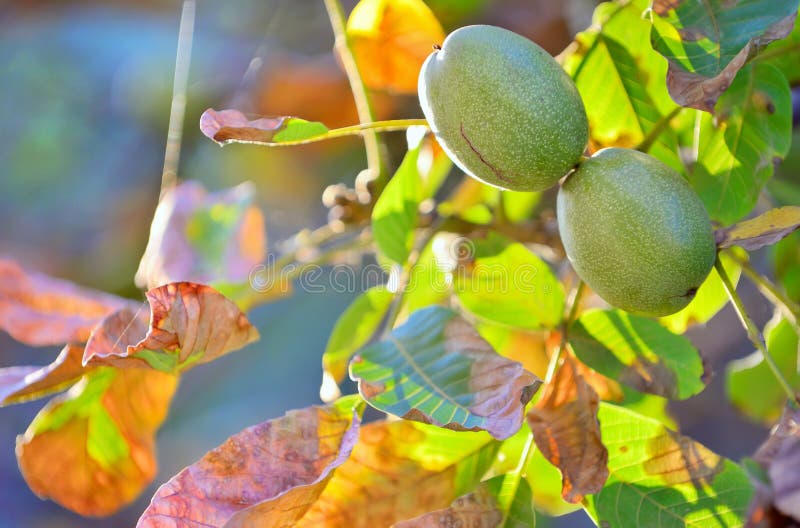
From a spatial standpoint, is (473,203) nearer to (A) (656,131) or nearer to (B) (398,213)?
(B) (398,213)

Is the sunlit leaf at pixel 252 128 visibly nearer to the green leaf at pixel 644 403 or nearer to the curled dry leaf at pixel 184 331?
the curled dry leaf at pixel 184 331

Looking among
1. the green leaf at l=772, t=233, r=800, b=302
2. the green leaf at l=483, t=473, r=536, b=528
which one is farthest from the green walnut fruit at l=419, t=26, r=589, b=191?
the green leaf at l=772, t=233, r=800, b=302

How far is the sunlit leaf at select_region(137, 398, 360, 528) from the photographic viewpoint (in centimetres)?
58

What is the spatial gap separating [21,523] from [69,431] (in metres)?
1.50

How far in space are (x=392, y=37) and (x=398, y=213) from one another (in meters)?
0.29

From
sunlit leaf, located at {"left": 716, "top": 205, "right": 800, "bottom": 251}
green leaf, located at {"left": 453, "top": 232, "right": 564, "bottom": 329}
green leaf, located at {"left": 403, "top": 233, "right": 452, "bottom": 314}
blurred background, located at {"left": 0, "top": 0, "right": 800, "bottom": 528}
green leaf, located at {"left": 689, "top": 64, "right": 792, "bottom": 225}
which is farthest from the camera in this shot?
blurred background, located at {"left": 0, "top": 0, "right": 800, "bottom": 528}

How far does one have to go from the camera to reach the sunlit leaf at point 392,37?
978mm

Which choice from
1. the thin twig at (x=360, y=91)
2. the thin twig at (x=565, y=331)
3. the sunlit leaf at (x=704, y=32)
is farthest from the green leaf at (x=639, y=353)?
the thin twig at (x=360, y=91)

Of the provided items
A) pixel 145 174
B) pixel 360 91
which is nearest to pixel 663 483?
pixel 360 91

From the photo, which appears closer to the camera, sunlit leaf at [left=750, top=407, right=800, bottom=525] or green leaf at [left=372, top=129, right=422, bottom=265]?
sunlit leaf at [left=750, top=407, right=800, bottom=525]

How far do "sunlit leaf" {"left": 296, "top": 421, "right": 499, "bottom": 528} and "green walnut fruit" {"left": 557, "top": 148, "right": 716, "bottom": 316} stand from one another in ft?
0.63

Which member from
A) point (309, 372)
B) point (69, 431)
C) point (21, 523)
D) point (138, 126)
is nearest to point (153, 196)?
point (138, 126)

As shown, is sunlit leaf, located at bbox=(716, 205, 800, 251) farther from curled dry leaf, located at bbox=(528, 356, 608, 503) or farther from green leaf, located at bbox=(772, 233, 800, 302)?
green leaf, located at bbox=(772, 233, 800, 302)

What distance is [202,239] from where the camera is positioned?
3.51 ft
